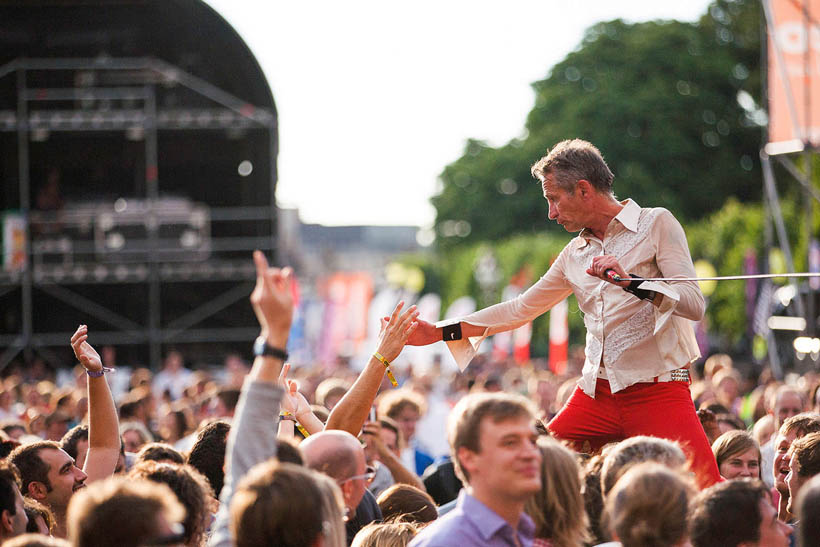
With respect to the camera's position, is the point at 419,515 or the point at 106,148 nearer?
the point at 419,515

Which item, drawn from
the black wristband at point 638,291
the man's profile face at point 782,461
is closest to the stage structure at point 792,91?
the man's profile face at point 782,461

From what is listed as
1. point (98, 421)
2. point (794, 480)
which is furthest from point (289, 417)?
point (794, 480)

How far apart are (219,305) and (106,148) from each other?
3.32m

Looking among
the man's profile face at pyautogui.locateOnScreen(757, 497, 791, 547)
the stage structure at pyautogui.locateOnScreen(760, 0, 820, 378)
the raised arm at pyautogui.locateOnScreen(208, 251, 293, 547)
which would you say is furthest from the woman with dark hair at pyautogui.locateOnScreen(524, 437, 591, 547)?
the stage structure at pyautogui.locateOnScreen(760, 0, 820, 378)

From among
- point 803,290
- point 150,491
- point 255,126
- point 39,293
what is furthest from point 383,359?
point 39,293

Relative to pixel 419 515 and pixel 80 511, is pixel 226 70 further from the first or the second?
pixel 80 511

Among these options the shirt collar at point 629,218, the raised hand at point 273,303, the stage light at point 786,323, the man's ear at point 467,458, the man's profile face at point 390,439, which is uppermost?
the shirt collar at point 629,218

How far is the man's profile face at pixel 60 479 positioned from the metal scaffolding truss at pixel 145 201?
13524 mm

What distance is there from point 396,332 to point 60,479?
152 cm

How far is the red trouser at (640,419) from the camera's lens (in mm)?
4715

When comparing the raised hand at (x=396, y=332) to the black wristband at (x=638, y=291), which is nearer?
the black wristband at (x=638, y=291)

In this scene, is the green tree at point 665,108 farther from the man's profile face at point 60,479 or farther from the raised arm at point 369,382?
the man's profile face at point 60,479

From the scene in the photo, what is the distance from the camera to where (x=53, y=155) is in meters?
19.5

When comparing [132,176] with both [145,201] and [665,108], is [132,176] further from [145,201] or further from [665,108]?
[665,108]
